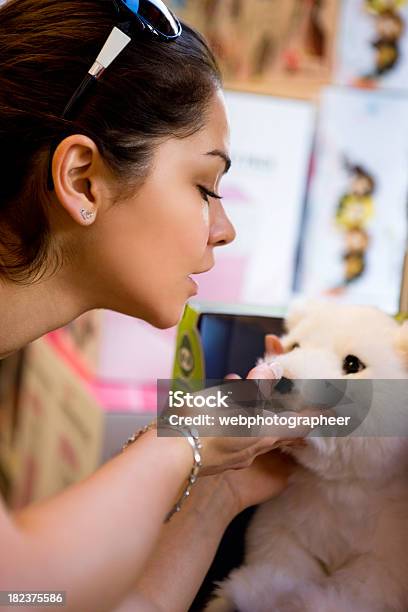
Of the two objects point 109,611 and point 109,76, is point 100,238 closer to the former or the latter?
point 109,76

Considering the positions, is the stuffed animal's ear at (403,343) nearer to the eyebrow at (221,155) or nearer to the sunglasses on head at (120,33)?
the eyebrow at (221,155)

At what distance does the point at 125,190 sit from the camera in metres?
0.71

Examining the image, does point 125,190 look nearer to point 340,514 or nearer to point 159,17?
point 159,17

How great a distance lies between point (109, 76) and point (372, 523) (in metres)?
0.47

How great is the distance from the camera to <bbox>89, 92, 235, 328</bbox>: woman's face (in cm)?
71

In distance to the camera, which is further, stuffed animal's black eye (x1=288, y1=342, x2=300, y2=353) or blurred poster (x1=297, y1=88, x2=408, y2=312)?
blurred poster (x1=297, y1=88, x2=408, y2=312)

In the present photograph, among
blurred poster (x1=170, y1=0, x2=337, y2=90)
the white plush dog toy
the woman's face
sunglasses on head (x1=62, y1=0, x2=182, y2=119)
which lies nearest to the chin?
the woman's face

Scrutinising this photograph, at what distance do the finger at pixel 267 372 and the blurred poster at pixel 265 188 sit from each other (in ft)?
4.24

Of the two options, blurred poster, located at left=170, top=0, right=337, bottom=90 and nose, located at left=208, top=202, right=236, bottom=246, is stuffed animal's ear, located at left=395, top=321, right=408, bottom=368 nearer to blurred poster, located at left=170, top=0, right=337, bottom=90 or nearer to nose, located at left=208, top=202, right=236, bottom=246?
nose, located at left=208, top=202, right=236, bottom=246

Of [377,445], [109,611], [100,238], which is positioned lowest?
[109,611]

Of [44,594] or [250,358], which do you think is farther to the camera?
[250,358]

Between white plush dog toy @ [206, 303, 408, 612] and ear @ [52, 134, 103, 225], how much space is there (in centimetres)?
22

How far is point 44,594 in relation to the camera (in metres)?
0.53

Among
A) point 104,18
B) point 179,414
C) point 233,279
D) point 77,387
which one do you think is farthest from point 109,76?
point 233,279
